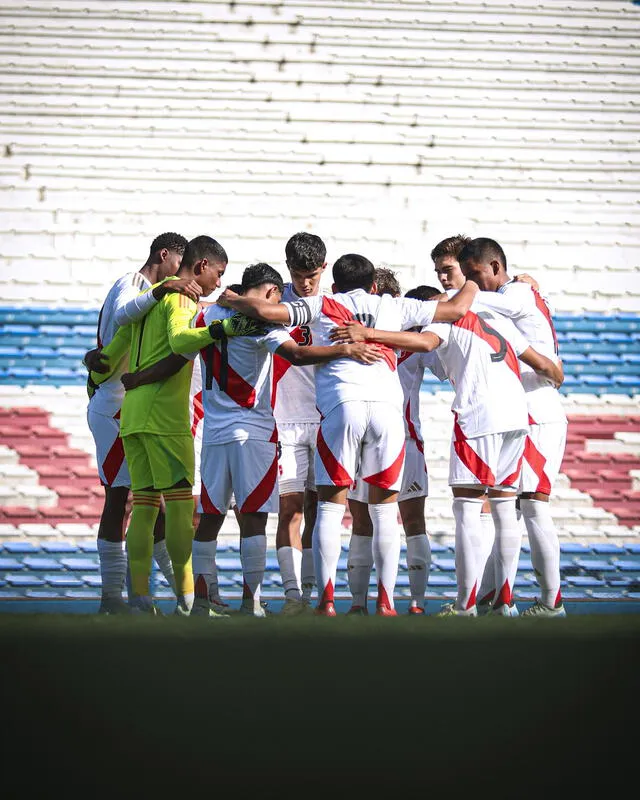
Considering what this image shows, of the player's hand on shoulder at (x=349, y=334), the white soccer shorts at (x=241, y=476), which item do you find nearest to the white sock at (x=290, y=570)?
the white soccer shorts at (x=241, y=476)

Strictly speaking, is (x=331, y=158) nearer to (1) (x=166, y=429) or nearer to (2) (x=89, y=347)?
(2) (x=89, y=347)

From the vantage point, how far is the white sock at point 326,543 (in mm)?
4129

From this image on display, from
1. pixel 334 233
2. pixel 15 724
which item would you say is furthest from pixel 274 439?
pixel 334 233

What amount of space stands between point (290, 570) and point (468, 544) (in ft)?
2.86

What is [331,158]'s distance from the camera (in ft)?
32.7

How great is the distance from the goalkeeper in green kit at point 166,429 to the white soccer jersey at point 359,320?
0.47m

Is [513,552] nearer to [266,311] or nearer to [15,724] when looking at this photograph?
[266,311]

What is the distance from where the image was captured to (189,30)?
10.3 metres

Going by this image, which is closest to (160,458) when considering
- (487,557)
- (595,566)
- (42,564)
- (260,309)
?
(260,309)

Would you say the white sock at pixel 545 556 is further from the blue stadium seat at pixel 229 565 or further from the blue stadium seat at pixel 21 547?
the blue stadium seat at pixel 21 547

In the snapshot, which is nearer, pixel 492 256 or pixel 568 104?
pixel 492 256

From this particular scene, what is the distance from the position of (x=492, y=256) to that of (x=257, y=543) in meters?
1.75

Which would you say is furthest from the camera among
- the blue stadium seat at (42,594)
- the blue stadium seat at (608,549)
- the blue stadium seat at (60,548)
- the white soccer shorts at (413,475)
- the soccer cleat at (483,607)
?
the blue stadium seat at (608,549)

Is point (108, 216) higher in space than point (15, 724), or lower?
higher
